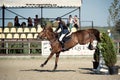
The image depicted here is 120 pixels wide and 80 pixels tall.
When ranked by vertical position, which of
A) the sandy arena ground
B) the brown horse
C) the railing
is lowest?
the sandy arena ground

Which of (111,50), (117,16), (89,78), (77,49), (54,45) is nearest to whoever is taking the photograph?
(89,78)

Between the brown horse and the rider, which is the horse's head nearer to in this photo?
the brown horse

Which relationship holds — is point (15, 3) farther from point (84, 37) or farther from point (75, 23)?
point (84, 37)

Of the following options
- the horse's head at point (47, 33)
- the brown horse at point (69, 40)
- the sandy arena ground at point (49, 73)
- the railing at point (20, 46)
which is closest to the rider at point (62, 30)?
the brown horse at point (69, 40)

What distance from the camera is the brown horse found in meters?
15.1

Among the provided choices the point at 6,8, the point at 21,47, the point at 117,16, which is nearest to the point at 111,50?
the point at 21,47

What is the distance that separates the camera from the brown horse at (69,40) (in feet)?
49.5

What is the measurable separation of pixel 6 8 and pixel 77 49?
274 inches

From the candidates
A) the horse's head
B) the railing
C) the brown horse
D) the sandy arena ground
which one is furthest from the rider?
the railing

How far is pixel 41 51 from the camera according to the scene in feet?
76.4

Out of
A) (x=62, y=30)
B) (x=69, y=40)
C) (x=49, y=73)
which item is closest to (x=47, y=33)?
(x=62, y=30)

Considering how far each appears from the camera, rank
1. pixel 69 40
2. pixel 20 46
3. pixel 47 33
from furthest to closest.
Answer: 1. pixel 20 46
2. pixel 69 40
3. pixel 47 33

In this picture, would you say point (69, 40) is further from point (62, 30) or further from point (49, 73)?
point (49, 73)

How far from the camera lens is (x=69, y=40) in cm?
1552
